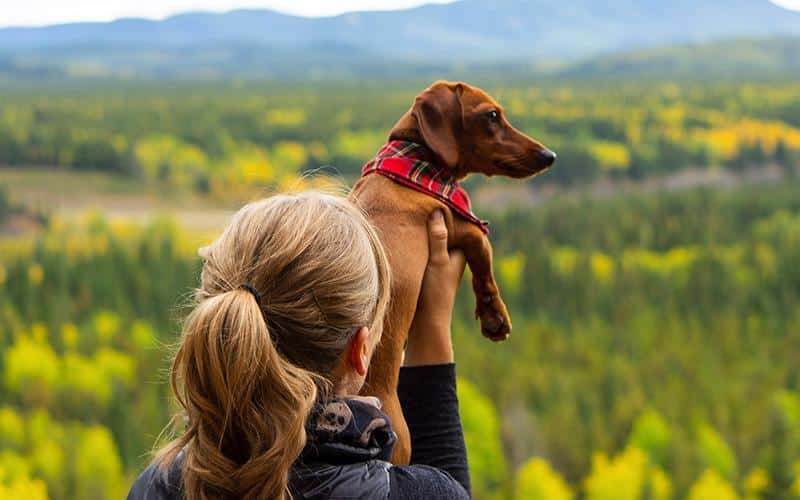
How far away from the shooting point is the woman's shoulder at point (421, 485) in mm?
1686

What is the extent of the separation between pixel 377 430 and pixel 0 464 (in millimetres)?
17483

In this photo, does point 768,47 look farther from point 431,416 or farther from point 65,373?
point 431,416

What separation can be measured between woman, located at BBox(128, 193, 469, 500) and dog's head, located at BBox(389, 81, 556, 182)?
2.73 feet

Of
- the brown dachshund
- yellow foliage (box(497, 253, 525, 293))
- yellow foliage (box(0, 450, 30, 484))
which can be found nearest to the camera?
the brown dachshund

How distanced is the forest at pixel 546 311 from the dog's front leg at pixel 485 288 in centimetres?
44

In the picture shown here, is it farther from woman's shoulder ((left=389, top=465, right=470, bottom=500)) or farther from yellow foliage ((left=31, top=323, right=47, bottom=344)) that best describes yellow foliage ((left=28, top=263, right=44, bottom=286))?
woman's shoulder ((left=389, top=465, right=470, bottom=500))

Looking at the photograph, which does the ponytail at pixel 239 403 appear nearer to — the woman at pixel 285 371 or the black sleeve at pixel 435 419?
the woman at pixel 285 371

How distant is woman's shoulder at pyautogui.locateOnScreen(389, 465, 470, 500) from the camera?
1.69 metres

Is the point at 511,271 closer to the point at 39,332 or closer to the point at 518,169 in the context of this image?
the point at 39,332

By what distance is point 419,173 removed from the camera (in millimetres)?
2521

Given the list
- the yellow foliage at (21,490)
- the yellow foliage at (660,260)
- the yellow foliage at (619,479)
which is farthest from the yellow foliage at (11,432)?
the yellow foliage at (660,260)

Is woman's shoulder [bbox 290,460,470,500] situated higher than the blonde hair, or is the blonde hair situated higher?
the blonde hair

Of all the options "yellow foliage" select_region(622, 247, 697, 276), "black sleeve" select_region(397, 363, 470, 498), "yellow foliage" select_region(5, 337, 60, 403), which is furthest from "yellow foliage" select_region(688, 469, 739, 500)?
"yellow foliage" select_region(622, 247, 697, 276)

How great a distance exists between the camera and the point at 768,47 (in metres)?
160
